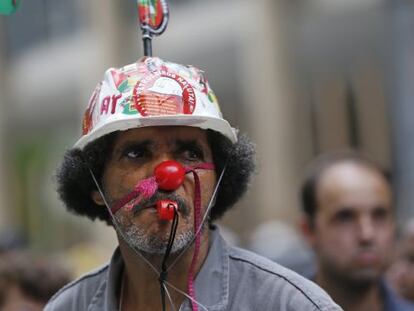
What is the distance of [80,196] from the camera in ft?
12.9

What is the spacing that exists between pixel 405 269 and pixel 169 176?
3.49 m

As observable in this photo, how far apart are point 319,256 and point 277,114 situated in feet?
34.0

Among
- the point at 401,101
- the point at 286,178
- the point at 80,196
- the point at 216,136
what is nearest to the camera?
the point at 216,136

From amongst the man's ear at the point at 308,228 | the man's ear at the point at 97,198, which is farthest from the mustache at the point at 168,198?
the man's ear at the point at 308,228

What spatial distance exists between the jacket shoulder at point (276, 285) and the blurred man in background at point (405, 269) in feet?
9.58

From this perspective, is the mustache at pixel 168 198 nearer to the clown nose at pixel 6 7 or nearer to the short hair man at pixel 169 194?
the short hair man at pixel 169 194

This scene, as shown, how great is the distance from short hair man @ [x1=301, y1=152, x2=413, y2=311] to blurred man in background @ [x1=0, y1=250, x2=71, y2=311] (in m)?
1.35

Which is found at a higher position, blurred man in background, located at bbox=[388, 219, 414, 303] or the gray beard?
the gray beard

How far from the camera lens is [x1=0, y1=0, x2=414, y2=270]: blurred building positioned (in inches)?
556

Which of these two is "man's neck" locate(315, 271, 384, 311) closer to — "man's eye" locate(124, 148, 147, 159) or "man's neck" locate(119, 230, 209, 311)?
"man's neck" locate(119, 230, 209, 311)

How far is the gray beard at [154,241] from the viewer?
336 cm

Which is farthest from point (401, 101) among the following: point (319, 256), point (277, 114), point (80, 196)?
point (80, 196)

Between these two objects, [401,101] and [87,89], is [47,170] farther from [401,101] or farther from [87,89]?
[401,101]

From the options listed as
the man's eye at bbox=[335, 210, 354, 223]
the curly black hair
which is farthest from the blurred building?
the curly black hair
